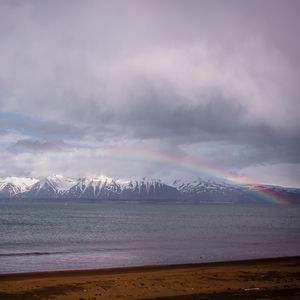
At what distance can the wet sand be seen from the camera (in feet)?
66.2

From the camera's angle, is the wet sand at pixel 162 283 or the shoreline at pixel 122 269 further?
the shoreline at pixel 122 269

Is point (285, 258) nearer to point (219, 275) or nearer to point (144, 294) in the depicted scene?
point (219, 275)

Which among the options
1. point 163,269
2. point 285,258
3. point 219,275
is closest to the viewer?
point 219,275

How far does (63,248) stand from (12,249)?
5064 mm

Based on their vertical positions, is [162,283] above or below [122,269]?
above

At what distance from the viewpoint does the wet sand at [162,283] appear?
20188mm

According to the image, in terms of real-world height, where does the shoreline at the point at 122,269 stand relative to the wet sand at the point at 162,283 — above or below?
below

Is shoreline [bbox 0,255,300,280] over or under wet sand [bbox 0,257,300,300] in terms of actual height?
under

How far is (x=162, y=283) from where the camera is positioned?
79.5 ft

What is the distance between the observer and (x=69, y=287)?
23141 mm

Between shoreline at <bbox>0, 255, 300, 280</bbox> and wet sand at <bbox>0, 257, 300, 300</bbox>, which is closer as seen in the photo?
wet sand at <bbox>0, 257, 300, 300</bbox>

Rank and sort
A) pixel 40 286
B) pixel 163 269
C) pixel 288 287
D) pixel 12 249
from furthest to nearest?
pixel 12 249 → pixel 163 269 → pixel 40 286 → pixel 288 287

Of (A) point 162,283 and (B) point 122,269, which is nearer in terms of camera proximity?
(A) point 162,283

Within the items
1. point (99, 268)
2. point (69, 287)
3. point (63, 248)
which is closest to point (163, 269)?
point (99, 268)
